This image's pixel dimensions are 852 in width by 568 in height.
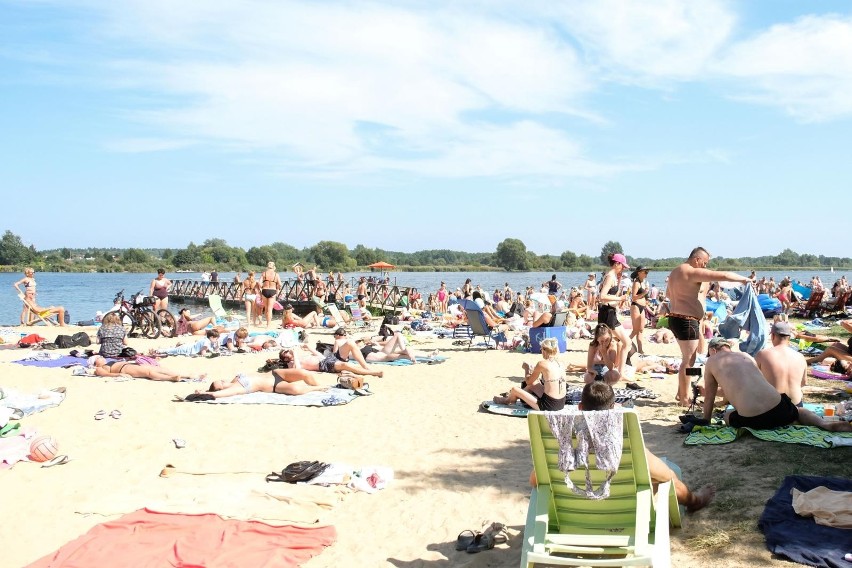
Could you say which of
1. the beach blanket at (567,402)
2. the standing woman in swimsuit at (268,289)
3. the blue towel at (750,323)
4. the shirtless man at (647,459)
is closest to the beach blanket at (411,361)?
the beach blanket at (567,402)

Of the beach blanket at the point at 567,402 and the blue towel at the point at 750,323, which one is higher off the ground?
the blue towel at the point at 750,323

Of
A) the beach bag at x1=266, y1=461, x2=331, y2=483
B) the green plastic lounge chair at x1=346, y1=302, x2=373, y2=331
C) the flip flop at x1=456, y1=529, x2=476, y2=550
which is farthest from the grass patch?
the green plastic lounge chair at x1=346, y1=302, x2=373, y2=331

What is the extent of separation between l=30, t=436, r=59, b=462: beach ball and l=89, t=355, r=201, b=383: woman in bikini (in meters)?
3.25

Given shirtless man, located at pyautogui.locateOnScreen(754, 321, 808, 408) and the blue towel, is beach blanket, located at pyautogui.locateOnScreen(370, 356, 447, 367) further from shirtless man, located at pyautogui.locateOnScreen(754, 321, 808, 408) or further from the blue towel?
Result: shirtless man, located at pyautogui.locateOnScreen(754, 321, 808, 408)

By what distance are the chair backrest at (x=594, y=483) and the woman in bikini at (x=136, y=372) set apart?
22.6ft

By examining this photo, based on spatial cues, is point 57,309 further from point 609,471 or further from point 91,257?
point 91,257

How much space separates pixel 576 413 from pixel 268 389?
5.89 meters

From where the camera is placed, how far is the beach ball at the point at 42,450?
550 cm

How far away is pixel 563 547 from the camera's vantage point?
2955mm

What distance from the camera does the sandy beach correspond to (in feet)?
12.9

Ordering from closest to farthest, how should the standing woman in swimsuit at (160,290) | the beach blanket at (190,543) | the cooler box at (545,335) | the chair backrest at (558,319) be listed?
the beach blanket at (190,543), the cooler box at (545,335), the chair backrest at (558,319), the standing woman in swimsuit at (160,290)

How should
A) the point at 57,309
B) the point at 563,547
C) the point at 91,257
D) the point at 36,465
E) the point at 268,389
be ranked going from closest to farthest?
the point at 563,547, the point at 36,465, the point at 268,389, the point at 57,309, the point at 91,257

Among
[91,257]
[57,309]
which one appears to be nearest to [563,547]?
[57,309]

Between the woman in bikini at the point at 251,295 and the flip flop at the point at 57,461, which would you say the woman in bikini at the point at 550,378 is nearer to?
the flip flop at the point at 57,461
